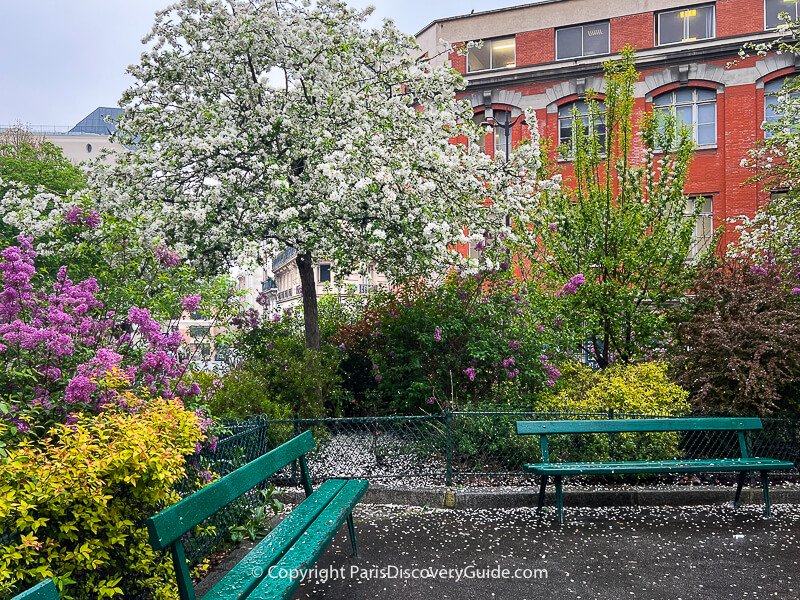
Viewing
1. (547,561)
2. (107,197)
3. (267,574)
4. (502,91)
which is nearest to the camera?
(267,574)

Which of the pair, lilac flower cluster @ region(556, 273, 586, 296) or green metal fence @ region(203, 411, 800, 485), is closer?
green metal fence @ region(203, 411, 800, 485)

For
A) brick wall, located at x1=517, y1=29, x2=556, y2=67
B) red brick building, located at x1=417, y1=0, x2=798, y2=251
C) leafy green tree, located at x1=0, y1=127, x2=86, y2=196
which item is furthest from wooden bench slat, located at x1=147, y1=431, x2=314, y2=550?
leafy green tree, located at x1=0, y1=127, x2=86, y2=196

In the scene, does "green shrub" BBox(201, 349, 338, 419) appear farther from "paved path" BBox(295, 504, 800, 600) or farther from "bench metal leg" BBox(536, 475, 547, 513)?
"bench metal leg" BBox(536, 475, 547, 513)

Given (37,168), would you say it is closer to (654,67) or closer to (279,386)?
(654,67)

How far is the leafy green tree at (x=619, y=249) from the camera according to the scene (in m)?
11.9

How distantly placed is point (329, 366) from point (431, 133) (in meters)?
4.12

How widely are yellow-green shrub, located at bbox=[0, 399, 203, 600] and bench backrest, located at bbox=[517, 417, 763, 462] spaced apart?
13.5ft

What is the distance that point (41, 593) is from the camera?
2256 mm

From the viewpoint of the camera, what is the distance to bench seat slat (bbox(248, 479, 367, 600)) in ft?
12.3

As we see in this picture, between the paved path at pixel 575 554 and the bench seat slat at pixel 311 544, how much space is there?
21.8 inches

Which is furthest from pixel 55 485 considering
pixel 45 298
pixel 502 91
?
pixel 502 91

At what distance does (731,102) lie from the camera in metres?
26.0

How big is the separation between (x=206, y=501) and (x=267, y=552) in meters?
0.67

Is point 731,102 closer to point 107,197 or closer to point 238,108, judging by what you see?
point 238,108
